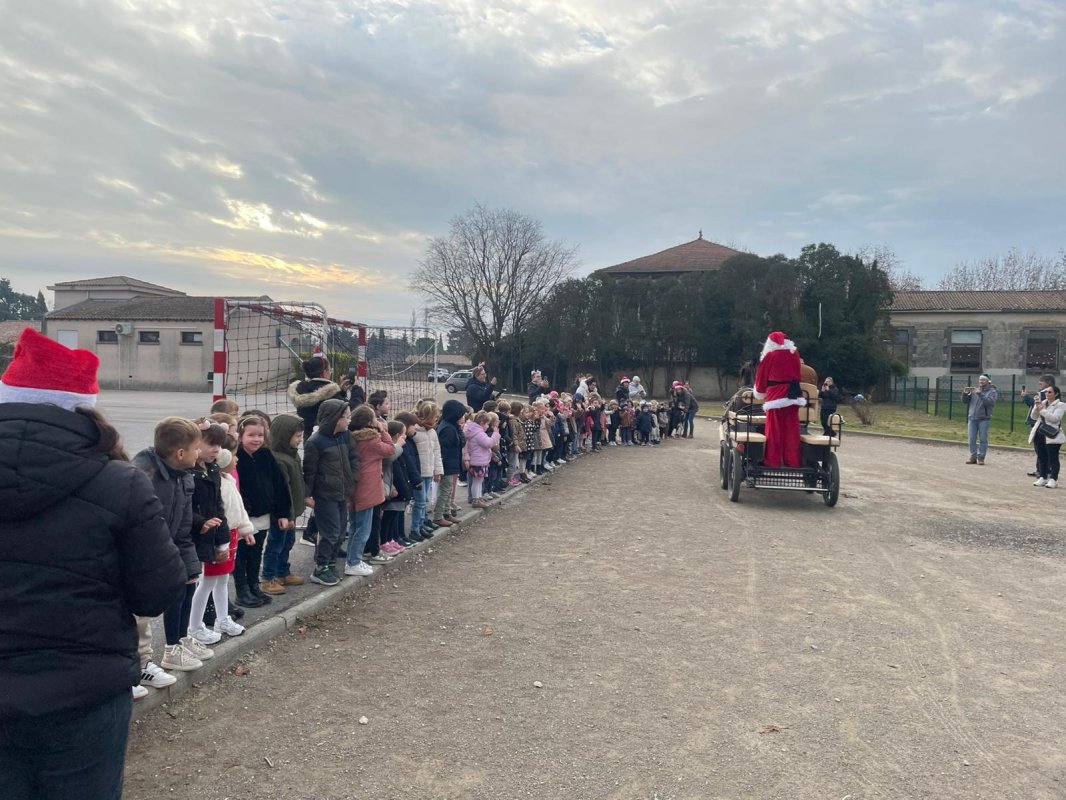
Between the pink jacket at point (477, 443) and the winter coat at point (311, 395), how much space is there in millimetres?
2174

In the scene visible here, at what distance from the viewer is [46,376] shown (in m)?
2.25

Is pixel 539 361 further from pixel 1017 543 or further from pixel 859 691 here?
pixel 859 691

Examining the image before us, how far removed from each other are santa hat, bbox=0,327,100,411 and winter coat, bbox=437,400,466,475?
6617 millimetres

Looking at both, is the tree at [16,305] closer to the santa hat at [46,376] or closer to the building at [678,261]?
the building at [678,261]

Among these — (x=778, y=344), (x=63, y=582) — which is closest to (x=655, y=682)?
(x=63, y=582)

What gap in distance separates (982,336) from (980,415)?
33207 millimetres

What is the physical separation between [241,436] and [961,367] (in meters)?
48.2

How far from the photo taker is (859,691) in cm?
460

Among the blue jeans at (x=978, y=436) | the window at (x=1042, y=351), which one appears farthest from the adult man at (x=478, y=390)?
the window at (x=1042, y=351)

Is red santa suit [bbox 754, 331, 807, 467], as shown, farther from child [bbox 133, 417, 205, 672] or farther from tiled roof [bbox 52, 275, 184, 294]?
tiled roof [bbox 52, 275, 184, 294]

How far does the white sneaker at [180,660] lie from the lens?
443cm

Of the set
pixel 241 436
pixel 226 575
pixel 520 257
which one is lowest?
pixel 226 575

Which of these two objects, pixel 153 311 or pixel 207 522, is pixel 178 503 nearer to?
pixel 207 522

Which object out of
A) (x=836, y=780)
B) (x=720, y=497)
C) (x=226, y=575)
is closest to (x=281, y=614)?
(x=226, y=575)
